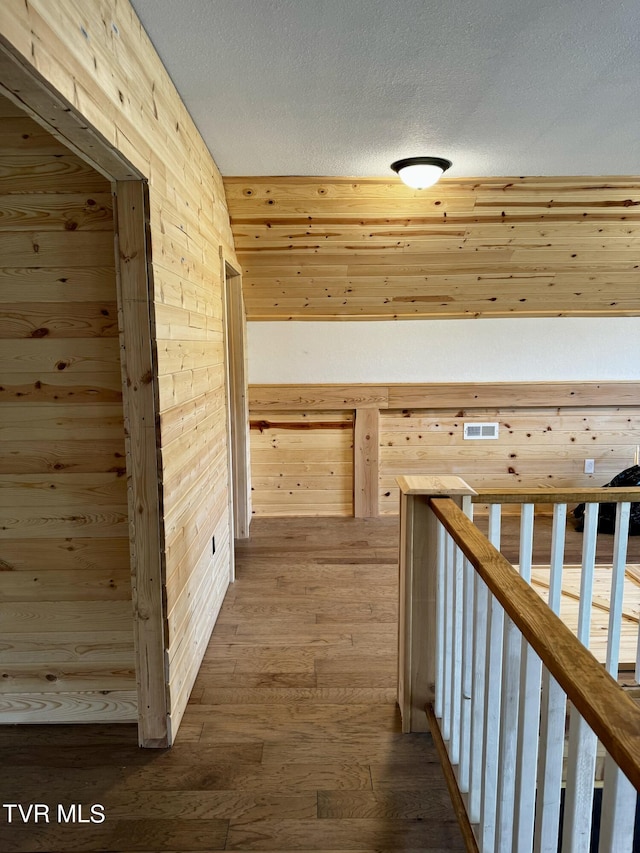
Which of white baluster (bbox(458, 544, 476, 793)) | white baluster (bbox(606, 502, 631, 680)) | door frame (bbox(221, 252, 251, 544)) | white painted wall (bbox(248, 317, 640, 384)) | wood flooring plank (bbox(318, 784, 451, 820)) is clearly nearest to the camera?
white baluster (bbox(458, 544, 476, 793))

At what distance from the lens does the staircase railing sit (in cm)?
85

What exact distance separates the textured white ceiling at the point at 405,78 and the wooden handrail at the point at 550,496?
1.50m

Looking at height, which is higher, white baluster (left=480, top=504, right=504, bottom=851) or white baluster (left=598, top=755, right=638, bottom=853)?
white baluster (left=598, top=755, right=638, bottom=853)

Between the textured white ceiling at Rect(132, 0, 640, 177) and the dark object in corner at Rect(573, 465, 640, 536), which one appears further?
Answer: the dark object in corner at Rect(573, 465, 640, 536)

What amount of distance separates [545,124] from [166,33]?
1.68 meters

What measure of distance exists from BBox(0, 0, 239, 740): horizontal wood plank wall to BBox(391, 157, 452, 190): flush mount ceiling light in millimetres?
1021

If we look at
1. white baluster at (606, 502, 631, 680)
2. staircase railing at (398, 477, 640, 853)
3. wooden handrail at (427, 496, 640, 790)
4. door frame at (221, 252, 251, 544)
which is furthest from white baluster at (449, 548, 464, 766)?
door frame at (221, 252, 251, 544)

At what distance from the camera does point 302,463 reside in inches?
181

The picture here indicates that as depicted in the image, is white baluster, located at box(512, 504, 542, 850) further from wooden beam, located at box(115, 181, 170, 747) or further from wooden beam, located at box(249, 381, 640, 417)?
wooden beam, located at box(249, 381, 640, 417)

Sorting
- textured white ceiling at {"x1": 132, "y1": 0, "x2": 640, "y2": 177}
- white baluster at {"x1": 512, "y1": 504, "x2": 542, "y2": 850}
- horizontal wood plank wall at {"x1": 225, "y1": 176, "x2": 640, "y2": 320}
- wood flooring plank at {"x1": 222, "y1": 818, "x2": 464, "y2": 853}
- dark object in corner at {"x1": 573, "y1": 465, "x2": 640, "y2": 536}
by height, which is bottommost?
wood flooring plank at {"x1": 222, "y1": 818, "x2": 464, "y2": 853}

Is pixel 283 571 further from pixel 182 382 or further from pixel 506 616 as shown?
pixel 506 616

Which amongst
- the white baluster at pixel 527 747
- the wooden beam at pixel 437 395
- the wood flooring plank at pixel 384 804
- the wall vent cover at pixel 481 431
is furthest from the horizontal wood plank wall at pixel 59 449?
the wall vent cover at pixel 481 431

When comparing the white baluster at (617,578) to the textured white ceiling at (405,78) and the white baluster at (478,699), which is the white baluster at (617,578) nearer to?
the white baluster at (478,699)

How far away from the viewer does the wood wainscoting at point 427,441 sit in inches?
177
